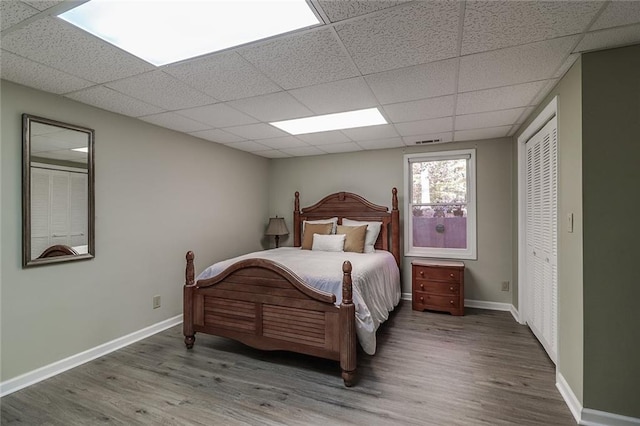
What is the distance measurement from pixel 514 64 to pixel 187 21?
2.04 m

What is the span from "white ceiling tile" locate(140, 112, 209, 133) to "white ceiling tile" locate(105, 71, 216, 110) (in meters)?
0.27

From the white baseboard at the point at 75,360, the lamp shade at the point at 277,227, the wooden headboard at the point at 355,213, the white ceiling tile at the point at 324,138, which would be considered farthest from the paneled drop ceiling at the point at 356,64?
the white baseboard at the point at 75,360

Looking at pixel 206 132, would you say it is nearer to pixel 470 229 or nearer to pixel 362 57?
pixel 362 57

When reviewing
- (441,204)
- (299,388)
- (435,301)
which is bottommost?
(299,388)

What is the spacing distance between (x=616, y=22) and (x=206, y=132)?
3.61 meters

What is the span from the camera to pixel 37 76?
7.13 feet

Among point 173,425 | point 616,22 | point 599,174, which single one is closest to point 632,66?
point 616,22

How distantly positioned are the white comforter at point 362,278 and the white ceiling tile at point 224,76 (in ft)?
5.20

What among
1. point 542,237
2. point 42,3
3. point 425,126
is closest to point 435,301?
point 542,237

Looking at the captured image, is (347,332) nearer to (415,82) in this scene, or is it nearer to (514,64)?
(415,82)

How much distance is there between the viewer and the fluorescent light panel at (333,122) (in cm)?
306

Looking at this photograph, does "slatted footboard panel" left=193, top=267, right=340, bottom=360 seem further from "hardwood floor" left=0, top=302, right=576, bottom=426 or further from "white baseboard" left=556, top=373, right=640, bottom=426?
"white baseboard" left=556, top=373, right=640, bottom=426

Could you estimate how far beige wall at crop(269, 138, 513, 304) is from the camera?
401cm

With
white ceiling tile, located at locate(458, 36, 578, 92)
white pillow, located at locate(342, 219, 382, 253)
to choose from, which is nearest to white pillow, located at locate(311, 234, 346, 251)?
white pillow, located at locate(342, 219, 382, 253)
